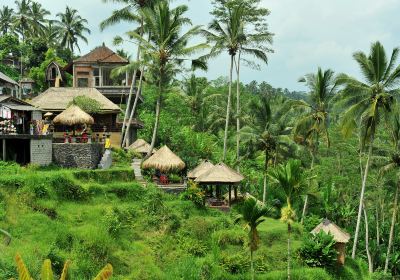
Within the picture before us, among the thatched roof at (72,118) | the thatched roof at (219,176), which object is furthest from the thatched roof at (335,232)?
the thatched roof at (72,118)

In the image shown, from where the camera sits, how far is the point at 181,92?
182 feet

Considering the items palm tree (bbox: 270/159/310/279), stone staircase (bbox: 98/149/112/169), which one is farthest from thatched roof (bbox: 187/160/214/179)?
palm tree (bbox: 270/159/310/279)

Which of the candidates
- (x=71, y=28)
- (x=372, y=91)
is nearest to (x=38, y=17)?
(x=71, y=28)

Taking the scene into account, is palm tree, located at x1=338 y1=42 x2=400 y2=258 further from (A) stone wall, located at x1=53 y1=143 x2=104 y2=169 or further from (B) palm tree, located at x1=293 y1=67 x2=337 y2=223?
(A) stone wall, located at x1=53 y1=143 x2=104 y2=169

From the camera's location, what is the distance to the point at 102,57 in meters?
43.9

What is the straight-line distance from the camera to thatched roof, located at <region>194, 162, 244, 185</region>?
1211 inches

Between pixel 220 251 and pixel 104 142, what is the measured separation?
13707 millimetres

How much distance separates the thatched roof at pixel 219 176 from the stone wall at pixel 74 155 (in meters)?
6.89

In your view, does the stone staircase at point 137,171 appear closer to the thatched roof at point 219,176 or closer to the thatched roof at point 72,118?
the thatched roof at point 219,176

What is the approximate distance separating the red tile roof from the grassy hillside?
52.4 ft

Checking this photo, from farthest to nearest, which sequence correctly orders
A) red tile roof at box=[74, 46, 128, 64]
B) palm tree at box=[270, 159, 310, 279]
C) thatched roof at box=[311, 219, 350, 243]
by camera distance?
red tile roof at box=[74, 46, 128, 64]
thatched roof at box=[311, 219, 350, 243]
palm tree at box=[270, 159, 310, 279]

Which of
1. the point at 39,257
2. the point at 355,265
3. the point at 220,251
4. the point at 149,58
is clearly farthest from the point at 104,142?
the point at 355,265

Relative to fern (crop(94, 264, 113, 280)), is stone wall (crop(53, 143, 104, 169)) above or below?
above

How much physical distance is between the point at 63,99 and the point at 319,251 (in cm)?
2178
